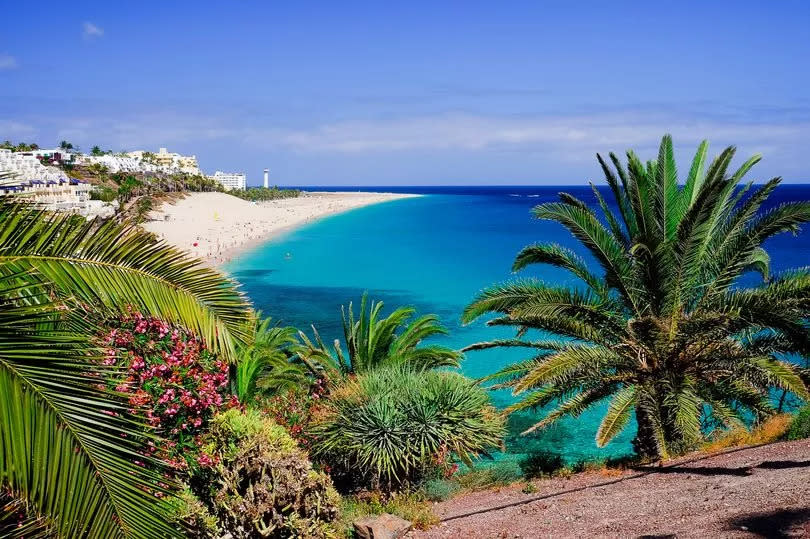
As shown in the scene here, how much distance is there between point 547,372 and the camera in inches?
366

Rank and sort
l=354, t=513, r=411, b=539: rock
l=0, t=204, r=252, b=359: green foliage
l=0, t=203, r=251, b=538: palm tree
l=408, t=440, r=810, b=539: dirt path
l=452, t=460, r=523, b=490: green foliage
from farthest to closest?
l=452, t=460, r=523, b=490: green foliage → l=354, t=513, r=411, b=539: rock → l=408, t=440, r=810, b=539: dirt path → l=0, t=204, r=252, b=359: green foliage → l=0, t=203, r=251, b=538: palm tree

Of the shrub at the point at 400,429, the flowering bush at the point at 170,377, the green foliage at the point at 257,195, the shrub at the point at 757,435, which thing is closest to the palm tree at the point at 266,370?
the shrub at the point at 400,429

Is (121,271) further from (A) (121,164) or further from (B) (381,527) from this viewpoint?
(A) (121,164)

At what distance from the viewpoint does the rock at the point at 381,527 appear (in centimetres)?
732

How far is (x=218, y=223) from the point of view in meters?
77.0

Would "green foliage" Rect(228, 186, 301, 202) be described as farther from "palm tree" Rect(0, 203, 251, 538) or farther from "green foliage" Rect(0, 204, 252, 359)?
"palm tree" Rect(0, 203, 251, 538)

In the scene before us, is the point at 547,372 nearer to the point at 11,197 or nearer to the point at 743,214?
the point at 743,214

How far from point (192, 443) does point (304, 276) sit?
1578 inches

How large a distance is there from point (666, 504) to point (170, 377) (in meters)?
5.10

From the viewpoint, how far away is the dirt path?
19.8 feet

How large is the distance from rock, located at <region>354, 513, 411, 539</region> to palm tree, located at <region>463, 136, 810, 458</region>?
8.47ft

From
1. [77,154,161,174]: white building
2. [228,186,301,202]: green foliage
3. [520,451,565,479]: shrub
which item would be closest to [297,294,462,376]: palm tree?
[520,451,565,479]: shrub

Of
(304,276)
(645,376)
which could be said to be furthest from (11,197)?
(304,276)

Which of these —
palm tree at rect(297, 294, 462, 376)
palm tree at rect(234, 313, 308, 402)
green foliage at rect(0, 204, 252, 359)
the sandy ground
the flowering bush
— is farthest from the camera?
the sandy ground
